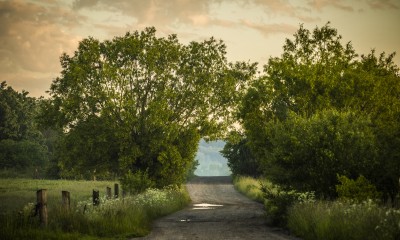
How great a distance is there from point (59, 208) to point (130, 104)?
1284 centimetres

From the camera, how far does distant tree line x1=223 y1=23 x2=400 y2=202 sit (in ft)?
61.9

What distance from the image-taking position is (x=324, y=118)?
20.6 meters

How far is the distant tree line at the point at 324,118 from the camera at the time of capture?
1888cm

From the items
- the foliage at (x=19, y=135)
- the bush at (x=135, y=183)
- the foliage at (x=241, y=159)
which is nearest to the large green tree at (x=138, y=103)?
the bush at (x=135, y=183)

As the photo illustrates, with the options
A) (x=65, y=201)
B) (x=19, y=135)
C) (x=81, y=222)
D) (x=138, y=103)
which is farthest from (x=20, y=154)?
(x=81, y=222)

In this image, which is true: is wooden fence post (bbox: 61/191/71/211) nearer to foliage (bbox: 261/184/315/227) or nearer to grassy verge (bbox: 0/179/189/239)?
grassy verge (bbox: 0/179/189/239)

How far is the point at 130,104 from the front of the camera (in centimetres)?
2848

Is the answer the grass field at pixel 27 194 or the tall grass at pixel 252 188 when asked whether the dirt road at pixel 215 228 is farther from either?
the tall grass at pixel 252 188

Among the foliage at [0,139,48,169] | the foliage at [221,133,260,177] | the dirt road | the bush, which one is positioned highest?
the foliage at [0,139,48,169]

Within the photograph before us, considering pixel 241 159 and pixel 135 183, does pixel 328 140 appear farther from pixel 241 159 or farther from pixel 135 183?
pixel 241 159

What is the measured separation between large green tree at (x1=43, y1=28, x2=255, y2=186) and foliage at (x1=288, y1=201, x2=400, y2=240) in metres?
14.4

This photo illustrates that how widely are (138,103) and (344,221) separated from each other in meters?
19.7

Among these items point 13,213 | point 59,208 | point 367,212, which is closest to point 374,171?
point 367,212

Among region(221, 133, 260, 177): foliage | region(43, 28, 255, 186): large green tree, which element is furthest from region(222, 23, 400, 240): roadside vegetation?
region(221, 133, 260, 177): foliage
